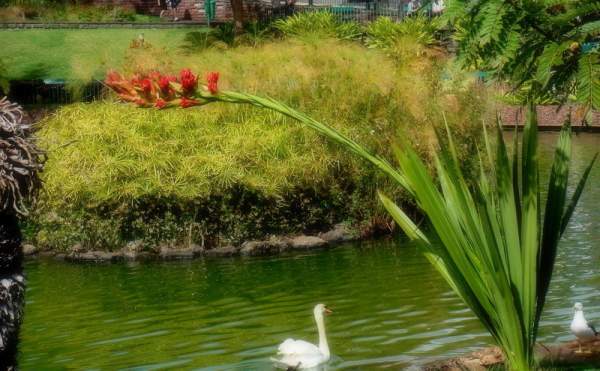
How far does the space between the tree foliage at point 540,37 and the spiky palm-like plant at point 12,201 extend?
6.98 ft

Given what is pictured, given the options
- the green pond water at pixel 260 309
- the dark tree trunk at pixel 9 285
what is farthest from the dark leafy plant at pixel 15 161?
the green pond water at pixel 260 309

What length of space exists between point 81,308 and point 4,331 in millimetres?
8152

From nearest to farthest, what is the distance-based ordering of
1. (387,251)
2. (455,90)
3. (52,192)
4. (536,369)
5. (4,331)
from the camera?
(4,331) < (536,369) < (387,251) < (52,192) < (455,90)

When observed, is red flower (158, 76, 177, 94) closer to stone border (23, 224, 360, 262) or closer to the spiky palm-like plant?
the spiky palm-like plant

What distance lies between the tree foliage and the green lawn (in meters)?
26.6

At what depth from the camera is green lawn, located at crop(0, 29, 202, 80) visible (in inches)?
1323

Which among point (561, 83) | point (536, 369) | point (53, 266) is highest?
point (561, 83)

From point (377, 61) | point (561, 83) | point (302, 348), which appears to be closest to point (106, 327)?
point (302, 348)

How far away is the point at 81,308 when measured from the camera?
13562 millimetres

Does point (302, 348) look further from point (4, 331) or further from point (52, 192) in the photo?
point (52, 192)

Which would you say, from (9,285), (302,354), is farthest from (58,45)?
(9,285)

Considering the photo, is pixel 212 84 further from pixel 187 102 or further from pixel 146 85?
pixel 146 85

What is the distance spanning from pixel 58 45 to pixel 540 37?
105ft

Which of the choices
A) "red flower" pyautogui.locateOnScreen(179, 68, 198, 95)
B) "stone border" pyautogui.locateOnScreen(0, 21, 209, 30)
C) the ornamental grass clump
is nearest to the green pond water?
the ornamental grass clump
